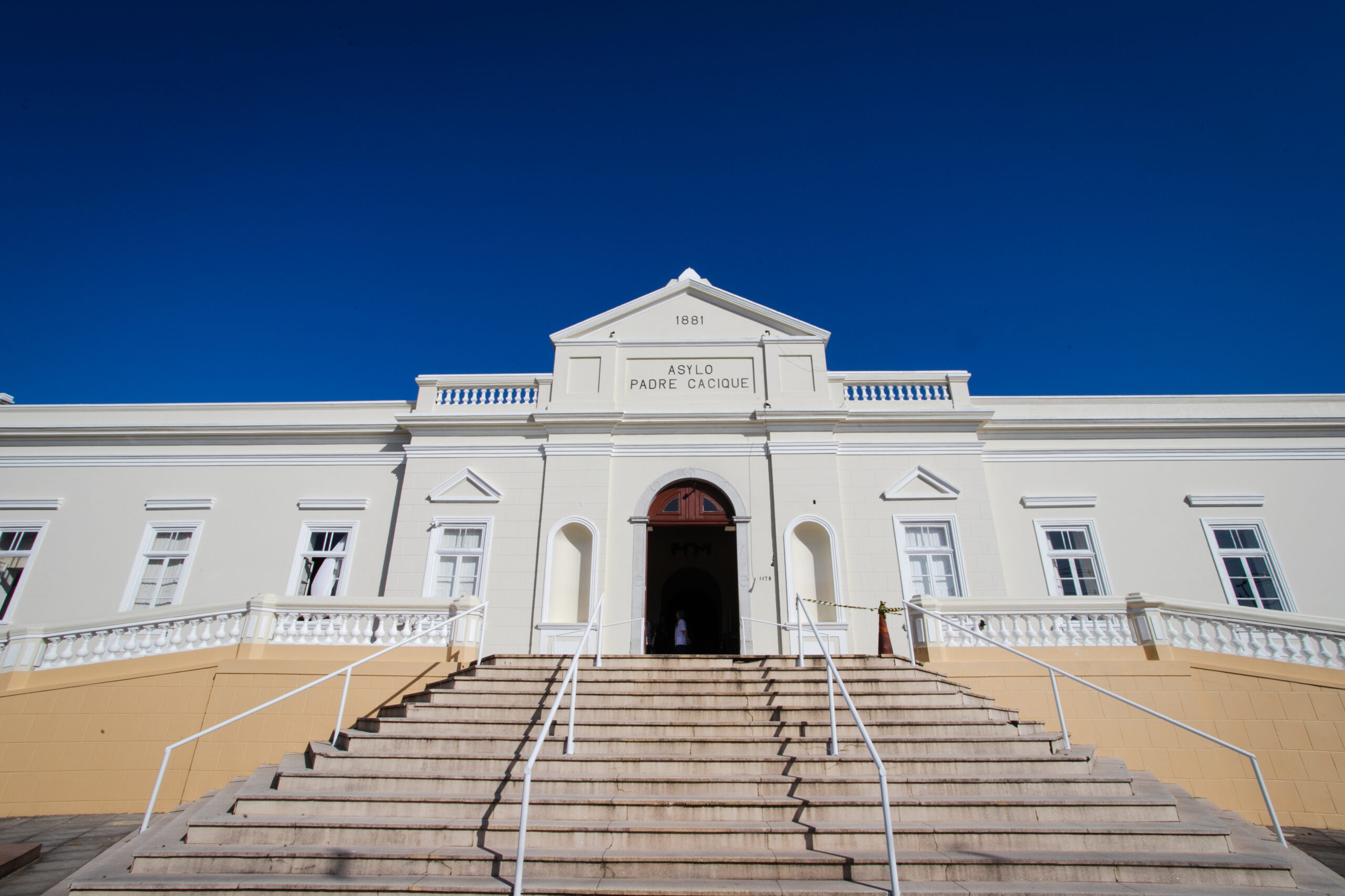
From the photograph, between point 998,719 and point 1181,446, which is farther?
point 1181,446

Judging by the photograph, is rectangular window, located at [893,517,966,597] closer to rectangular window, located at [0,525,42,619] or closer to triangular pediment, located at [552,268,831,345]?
triangular pediment, located at [552,268,831,345]

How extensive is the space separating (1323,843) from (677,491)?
9.23 meters

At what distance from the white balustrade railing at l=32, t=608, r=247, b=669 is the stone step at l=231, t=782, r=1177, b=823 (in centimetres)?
381

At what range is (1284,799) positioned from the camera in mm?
7477

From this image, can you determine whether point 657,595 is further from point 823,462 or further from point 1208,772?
point 1208,772

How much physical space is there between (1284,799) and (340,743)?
1040 centimetres

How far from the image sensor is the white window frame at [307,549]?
12.2m

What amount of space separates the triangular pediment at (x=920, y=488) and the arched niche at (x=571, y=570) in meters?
5.48

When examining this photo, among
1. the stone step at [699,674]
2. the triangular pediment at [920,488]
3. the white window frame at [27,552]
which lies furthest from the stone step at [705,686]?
the white window frame at [27,552]

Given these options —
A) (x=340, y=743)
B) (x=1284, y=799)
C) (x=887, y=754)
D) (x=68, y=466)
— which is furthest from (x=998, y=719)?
(x=68, y=466)

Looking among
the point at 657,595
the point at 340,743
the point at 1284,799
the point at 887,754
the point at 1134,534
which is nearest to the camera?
the point at 887,754

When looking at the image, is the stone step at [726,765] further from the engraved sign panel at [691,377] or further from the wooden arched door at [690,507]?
the engraved sign panel at [691,377]

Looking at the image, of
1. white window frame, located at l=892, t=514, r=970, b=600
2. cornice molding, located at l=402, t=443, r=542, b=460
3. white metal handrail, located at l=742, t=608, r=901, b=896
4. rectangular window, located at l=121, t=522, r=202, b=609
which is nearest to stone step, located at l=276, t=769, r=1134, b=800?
white metal handrail, located at l=742, t=608, r=901, b=896

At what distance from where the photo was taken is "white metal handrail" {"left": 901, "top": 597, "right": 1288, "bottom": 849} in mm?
5246
